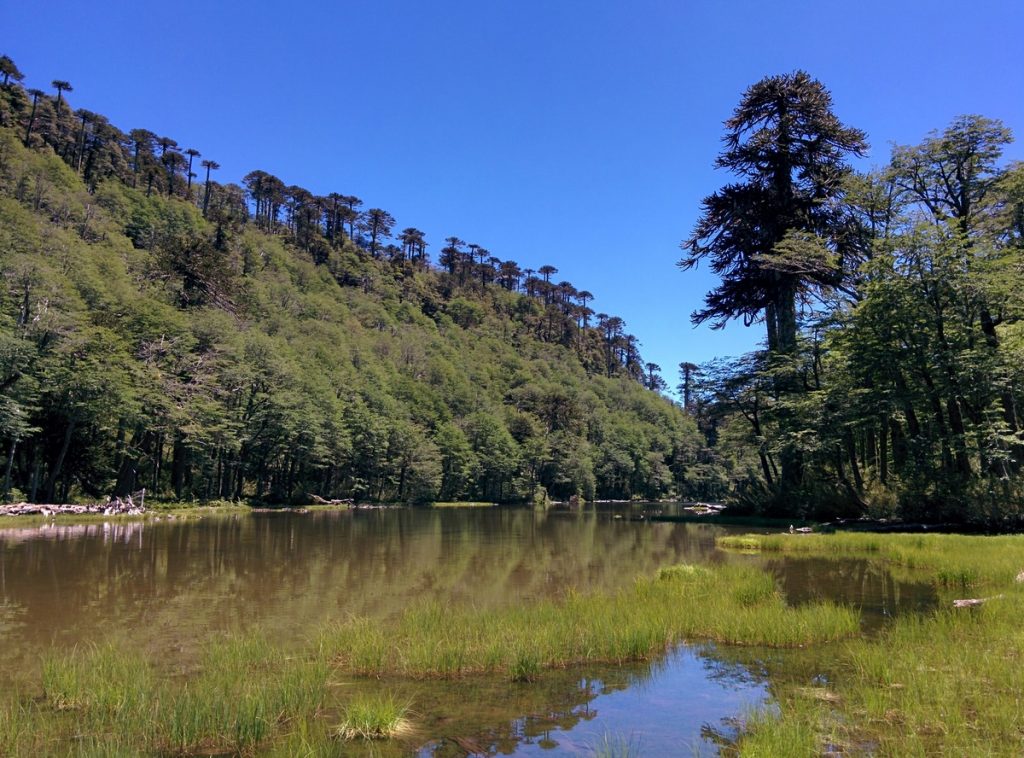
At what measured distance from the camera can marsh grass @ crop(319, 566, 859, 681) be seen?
8.37m

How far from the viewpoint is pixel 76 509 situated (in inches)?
1508

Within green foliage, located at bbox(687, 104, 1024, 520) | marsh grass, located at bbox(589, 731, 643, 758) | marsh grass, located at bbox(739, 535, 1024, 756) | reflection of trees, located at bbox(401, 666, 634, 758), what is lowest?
reflection of trees, located at bbox(401, 666, 634, 758)

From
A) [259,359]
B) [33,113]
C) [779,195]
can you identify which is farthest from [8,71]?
[779,195]

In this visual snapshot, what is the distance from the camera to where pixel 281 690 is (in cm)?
671

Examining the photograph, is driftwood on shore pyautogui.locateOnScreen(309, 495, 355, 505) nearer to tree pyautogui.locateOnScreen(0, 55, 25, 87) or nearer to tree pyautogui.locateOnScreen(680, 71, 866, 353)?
tree pyautogui.locateOnScreen(680, 71, 866, 353)

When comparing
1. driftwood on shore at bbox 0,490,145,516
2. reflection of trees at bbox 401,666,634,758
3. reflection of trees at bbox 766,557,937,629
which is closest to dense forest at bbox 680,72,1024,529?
reflection of trees at bbox 766,557,937,629

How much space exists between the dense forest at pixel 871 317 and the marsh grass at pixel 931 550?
4.62 m

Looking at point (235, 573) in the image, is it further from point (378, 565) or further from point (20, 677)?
point (20, 677)

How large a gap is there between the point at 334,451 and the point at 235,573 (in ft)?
187

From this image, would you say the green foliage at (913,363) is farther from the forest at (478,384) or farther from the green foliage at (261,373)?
the green foliage at (261,373)

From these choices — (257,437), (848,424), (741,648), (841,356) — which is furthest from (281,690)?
Result: (257,437)

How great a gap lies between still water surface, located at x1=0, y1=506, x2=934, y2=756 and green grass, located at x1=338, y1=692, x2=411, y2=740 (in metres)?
0.30

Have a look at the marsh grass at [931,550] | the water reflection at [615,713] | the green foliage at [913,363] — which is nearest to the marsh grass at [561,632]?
the water reflection at [615,713]

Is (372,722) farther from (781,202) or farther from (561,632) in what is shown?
(781,202)
